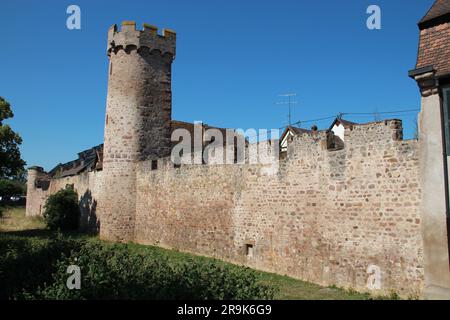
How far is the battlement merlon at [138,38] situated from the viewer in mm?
19016

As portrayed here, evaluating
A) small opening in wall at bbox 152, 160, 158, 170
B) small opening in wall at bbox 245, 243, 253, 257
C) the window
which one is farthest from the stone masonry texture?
Result: the window

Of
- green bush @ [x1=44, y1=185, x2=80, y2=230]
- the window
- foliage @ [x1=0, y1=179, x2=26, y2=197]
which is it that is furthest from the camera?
foliage @ [x1=0, y1=179, x2=26, y2=197]

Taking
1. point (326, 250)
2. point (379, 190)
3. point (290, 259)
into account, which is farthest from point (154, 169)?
point (379, 190)

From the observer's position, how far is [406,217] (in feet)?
29.2

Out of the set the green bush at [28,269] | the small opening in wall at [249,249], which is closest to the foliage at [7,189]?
the green bush at [28,269]

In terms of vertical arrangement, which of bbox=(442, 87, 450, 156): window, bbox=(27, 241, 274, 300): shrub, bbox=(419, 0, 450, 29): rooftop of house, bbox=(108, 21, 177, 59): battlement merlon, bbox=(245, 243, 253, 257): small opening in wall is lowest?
bbox=(245, 243, 253, 257): small opening in wall

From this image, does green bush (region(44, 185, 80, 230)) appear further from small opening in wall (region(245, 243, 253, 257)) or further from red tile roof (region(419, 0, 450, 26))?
red tile roof (region(419, 0, 450, 26))

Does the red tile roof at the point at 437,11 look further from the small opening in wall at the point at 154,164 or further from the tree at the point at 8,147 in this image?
the tree at the point at 8,147

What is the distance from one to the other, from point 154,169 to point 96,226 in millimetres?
5809

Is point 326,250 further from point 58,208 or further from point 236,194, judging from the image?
point 58,208

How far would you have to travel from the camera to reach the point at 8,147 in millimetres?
19234

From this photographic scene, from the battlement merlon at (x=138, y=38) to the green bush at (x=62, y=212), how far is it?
1059 cm

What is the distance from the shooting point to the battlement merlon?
1902cm

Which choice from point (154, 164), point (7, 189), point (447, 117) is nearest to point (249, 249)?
point (154, 164)
